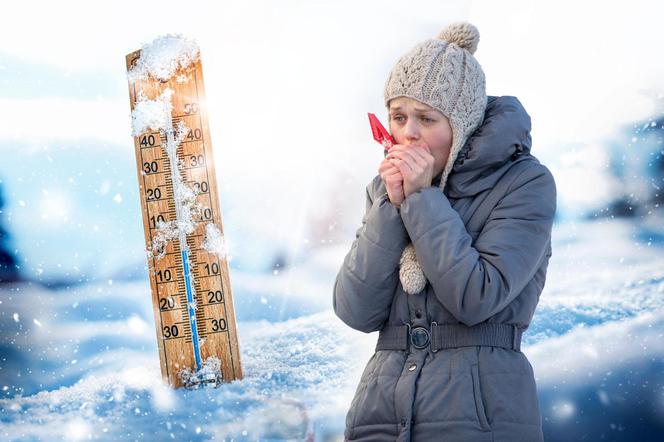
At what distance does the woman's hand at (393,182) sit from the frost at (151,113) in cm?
119

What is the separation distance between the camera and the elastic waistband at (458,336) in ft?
4.71

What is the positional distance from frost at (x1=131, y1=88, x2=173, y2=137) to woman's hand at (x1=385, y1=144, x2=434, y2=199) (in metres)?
1.21

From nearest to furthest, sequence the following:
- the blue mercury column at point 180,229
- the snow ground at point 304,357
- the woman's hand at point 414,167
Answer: the woman's hand at point 414,167 < the blue mercury column at point 180,229 < the snow ground at point 304,357

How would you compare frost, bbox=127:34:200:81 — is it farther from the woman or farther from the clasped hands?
the clasped hands

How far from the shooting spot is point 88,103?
2760mm

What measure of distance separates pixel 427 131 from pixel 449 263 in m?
0.29

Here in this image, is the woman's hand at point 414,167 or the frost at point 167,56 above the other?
the frost at point 167,56

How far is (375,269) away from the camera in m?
1.48

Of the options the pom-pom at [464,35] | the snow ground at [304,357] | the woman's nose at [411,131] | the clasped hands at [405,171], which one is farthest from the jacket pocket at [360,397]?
the snow ground at [304,357]

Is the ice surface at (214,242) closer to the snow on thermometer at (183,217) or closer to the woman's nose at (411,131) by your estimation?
the snow on thermometer at (183,217)

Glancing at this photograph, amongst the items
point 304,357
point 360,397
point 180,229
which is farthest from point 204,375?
point 360,397

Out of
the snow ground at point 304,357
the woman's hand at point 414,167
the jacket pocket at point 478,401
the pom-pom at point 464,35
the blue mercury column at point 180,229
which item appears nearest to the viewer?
the jacket pocket at point 478,401

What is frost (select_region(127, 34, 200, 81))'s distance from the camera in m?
2.51

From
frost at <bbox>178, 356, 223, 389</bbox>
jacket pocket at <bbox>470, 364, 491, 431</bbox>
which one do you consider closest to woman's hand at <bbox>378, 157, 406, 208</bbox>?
jacket pocket at <bbox>470, 364, 491, 431</bbox>
